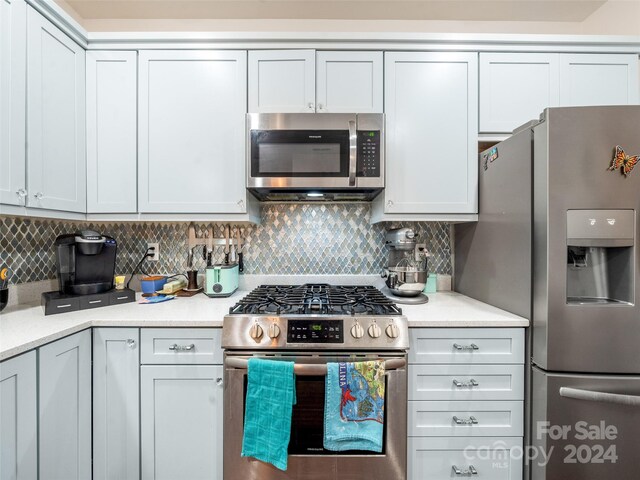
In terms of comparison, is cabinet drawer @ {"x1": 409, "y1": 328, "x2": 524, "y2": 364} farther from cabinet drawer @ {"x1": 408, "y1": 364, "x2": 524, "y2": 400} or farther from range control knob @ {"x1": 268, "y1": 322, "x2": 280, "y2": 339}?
range control knob @ {"x1": 268, "y1": 322, "x2": 280, "y2": 339}

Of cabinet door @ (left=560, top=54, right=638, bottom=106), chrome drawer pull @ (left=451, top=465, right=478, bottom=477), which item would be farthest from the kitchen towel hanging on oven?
cabinet door @ (left=560, top=54, right=638, bottom=106)

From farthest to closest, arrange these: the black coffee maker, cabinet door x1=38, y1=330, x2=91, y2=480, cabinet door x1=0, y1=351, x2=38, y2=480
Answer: the black coffee maker, cabinet door x1=38, y1=330, x2=91, y2=480, cabinet door x1=0, y1=351, x2=38, y2=480

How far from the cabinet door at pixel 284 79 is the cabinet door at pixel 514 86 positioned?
3.24 ft

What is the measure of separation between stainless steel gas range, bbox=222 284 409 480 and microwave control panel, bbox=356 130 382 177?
787mm

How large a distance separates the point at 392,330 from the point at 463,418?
524 mm

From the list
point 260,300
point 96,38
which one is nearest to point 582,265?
point 260,300

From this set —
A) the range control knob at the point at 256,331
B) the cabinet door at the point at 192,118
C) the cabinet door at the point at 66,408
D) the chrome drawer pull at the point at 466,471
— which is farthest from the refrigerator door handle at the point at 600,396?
the cabinet door at the point at 66,408

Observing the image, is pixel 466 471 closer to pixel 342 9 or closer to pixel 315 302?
pixel 315 302

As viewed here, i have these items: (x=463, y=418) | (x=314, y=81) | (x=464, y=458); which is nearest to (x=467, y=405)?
(x=463, y=418)

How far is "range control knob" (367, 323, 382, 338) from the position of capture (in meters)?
1.27

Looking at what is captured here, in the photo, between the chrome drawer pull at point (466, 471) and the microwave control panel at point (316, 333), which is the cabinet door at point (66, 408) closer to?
the microwave control panel at point (316, 333)

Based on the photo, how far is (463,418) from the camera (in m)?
1.32

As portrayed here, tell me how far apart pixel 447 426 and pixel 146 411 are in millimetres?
1352

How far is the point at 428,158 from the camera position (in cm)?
169
